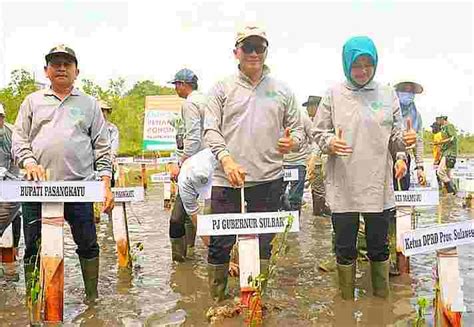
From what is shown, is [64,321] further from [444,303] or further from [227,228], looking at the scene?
[444,303]

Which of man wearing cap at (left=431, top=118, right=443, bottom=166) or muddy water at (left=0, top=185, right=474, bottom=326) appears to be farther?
man wearing cap at (left=431, top=118, right=443, bottom=166)

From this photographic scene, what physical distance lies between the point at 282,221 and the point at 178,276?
6.82 feet

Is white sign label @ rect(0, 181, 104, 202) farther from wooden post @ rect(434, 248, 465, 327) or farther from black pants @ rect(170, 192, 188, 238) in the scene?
wooden post @ rect(434, 248, 465, 327)

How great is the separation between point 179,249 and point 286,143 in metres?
2.53

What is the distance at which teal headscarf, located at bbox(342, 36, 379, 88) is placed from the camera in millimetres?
4551

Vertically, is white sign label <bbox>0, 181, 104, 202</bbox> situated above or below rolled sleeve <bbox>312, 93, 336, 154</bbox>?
below

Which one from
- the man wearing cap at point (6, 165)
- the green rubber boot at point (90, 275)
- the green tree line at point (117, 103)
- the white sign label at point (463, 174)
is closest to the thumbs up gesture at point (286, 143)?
the green rubber boot at point (90, 275)

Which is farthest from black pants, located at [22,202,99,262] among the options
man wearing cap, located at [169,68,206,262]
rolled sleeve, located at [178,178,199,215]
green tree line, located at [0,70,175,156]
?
green tree line, located at [0,70,175,156]

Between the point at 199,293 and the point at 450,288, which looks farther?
the point at 199,293

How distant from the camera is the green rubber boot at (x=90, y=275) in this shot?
190 inches

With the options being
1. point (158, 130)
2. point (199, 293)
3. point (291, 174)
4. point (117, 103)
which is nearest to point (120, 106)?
point (117, 103)

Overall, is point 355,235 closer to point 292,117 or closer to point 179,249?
point 292,117

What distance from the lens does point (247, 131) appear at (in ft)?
15.3

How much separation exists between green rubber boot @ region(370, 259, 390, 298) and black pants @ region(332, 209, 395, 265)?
6 cm
